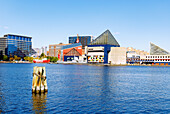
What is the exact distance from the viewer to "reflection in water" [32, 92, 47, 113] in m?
24.2

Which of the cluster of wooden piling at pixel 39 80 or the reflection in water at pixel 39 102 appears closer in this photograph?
the reflection in water at pixel 39 102

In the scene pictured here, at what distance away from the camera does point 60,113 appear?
22.7 meters

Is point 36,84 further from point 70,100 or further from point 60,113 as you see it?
point 60,113

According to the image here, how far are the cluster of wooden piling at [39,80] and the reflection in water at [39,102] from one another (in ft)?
2.77

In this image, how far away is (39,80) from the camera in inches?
1247

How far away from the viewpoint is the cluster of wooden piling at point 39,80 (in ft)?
102

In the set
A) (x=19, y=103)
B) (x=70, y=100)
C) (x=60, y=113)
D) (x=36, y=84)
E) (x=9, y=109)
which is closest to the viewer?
(x=60, y=113)

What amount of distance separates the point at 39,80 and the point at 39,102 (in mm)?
4713

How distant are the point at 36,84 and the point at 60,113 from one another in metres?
10.7

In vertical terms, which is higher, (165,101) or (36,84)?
(36,84)

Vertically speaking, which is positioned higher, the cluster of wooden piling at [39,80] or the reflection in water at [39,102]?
the cluster of wooden piling at [39,80]

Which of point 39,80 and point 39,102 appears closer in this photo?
point 39,102

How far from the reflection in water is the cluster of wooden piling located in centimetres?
84

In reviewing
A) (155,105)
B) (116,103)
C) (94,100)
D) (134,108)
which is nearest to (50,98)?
(94,100)
